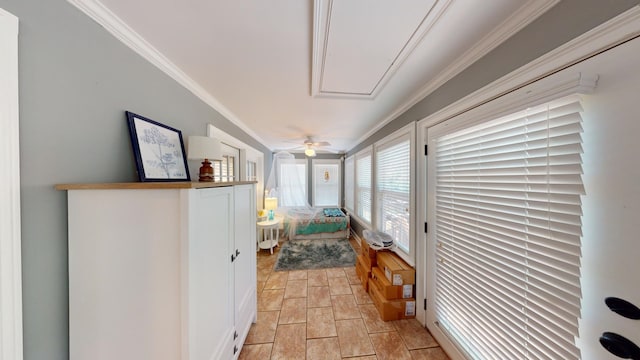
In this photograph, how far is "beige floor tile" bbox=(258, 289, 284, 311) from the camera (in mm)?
2114

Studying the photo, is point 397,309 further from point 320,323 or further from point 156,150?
point 156,150

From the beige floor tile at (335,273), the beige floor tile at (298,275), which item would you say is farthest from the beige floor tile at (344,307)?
the beige floor tile at (298,275)

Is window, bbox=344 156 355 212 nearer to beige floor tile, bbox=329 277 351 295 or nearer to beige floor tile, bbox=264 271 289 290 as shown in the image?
beige floor tile, bbox=329 277 351 295

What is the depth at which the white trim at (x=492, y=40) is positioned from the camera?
912 millimetres

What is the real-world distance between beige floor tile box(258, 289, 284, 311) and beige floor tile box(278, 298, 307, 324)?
76 mm

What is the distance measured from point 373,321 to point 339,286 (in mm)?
651

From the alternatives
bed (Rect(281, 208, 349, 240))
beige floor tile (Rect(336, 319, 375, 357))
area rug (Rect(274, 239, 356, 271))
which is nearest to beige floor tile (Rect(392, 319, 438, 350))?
beige floor tile (Rect(336, 319, 375, 357))

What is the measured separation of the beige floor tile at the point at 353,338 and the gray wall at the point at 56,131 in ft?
5.44

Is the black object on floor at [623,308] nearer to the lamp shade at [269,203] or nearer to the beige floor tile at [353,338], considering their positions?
the beige floor tile at [353,338]

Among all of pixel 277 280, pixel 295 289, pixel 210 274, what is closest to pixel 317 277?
pixel 295 289

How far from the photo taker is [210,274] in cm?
108

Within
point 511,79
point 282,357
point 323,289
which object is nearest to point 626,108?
point 511,79

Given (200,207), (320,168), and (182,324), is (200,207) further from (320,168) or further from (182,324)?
(320,168)

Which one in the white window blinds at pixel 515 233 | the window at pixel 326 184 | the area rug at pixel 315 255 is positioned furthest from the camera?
the window at pixel 326 184
